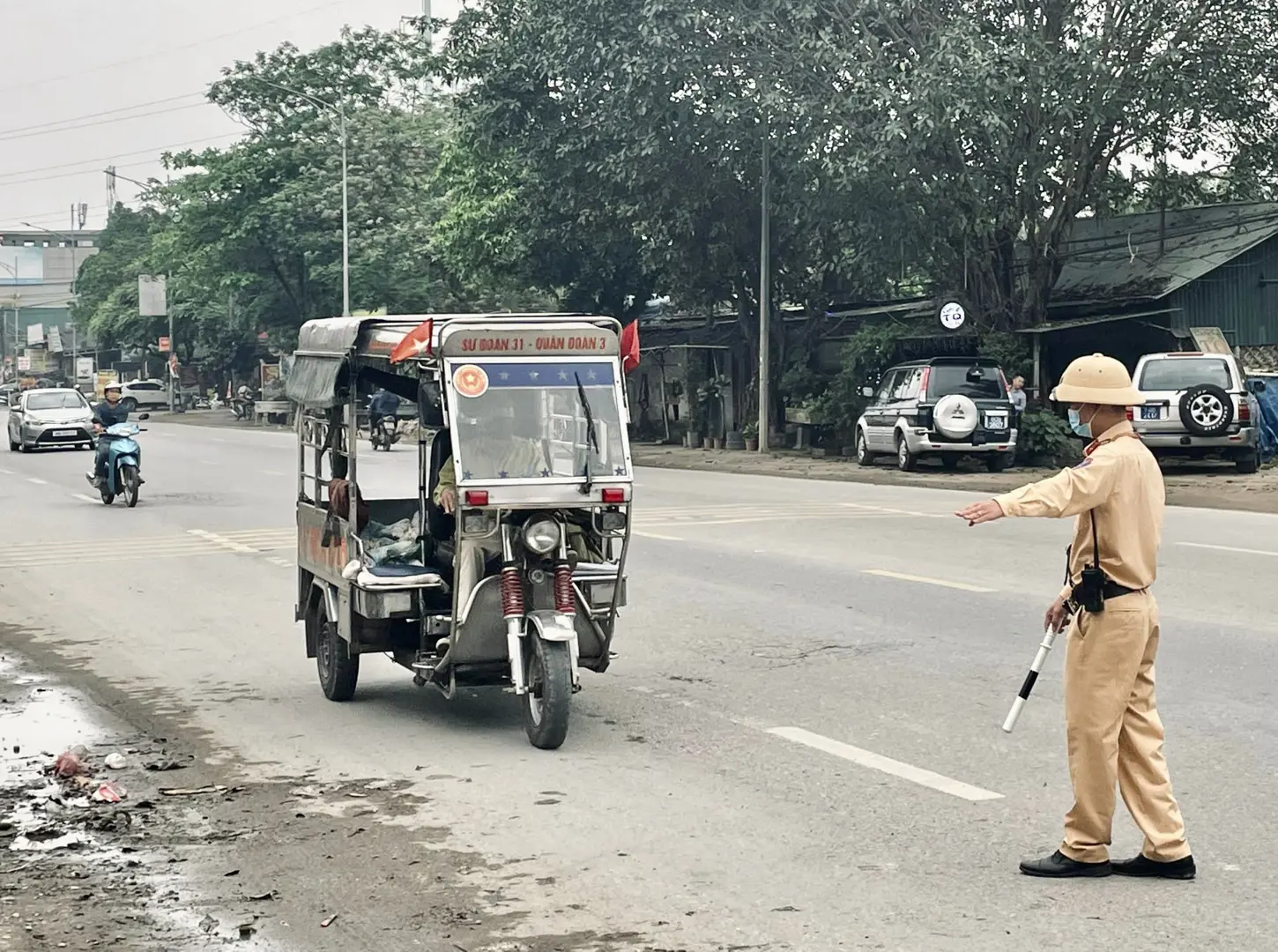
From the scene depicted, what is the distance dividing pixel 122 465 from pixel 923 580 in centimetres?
1252

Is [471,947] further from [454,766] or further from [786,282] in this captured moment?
[786,282]

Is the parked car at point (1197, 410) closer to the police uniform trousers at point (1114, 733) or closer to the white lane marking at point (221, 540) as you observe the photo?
the white lane marking at point (221, 540)

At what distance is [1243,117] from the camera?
1166 inches

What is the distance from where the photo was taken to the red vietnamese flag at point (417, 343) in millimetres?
7648

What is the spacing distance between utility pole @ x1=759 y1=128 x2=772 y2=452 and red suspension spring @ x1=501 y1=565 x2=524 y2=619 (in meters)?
25.6

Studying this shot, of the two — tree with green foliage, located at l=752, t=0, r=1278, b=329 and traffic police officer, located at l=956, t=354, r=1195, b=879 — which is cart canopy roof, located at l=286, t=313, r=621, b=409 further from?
tree with green foliage, located at l=752, t=0, r=1278, b=329

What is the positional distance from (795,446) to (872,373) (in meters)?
3.80

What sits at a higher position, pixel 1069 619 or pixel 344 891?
pixel 1069 619

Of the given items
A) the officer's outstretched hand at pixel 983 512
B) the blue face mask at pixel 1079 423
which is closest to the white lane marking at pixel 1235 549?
the blue face mask at pixel 1079 423

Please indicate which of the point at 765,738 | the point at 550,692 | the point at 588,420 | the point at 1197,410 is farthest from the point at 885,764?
the point at 1197,410

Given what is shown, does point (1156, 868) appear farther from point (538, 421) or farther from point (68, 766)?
point (68, 766)

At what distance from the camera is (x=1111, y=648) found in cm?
541

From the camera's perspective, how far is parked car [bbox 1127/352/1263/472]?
25.6m

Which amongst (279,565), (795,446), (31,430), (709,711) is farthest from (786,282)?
(709,711)
